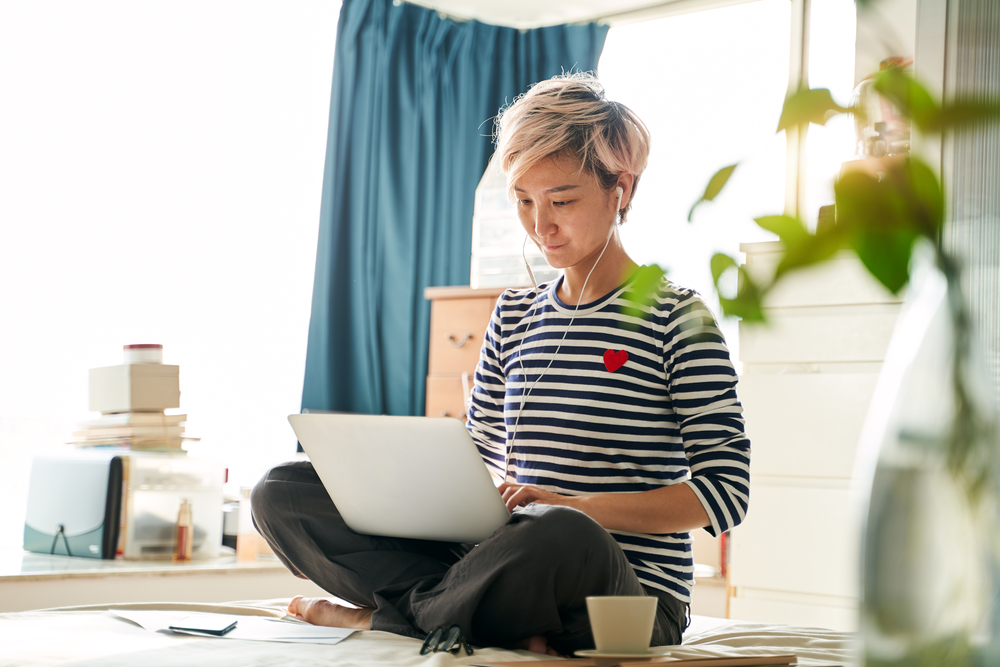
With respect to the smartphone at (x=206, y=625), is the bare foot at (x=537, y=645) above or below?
above

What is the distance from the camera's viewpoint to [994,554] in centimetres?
32

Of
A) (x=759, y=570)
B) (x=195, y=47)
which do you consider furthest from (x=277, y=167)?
(x=759, y=570)

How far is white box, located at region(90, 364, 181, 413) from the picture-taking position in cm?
224

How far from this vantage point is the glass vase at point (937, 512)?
0.32 m

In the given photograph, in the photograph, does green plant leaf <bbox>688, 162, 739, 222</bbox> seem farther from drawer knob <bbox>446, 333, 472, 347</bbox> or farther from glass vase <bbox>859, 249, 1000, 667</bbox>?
drawer knob <bbox>446, 333, 472, 347</bbox>

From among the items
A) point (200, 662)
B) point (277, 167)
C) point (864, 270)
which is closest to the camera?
point (864, 270)

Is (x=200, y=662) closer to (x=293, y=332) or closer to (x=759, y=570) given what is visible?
(x=759, y=570)

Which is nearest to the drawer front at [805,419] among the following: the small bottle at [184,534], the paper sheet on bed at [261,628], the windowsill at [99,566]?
the paper sheet on bed at [261,628]

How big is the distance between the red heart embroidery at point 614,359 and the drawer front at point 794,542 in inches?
31.4

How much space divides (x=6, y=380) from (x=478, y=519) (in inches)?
68.9

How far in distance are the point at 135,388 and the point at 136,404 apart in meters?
0.04

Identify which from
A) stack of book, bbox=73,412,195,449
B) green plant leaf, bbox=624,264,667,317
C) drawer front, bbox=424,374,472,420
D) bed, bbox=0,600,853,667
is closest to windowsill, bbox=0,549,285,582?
stack of book, bbox=73,412,195,449

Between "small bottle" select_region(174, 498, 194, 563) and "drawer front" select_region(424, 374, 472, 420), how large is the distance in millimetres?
793

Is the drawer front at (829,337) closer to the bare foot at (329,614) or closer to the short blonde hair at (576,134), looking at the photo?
the short blonde hair at (576,134)
